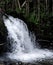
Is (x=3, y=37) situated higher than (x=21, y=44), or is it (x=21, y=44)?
(x=3, y=37)

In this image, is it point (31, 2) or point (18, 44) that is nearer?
point (18, 44)

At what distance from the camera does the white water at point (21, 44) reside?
1760 centimetres

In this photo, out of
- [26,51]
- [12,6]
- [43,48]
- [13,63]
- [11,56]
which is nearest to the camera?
[13,63]

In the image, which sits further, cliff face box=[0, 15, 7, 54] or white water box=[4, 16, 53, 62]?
cliff face box=[0, 15, 7, 54]

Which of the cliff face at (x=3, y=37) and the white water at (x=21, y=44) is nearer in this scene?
the white water at (x=21, y=44)

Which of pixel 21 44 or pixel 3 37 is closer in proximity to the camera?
pixel 3 37

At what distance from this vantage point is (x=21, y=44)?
789 inches

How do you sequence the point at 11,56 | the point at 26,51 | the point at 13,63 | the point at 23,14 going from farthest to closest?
the point at 23,14, the point at 26,51, the point at 11,56, the point at 13,63

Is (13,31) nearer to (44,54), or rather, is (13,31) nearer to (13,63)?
(44,54)

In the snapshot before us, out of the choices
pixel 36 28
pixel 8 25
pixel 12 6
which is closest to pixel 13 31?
pixel 8 25

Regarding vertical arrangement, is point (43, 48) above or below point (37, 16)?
below

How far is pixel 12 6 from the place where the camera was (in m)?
24.2

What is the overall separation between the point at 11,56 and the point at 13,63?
177 centimetres

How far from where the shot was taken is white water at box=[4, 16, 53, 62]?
17.6 metres
